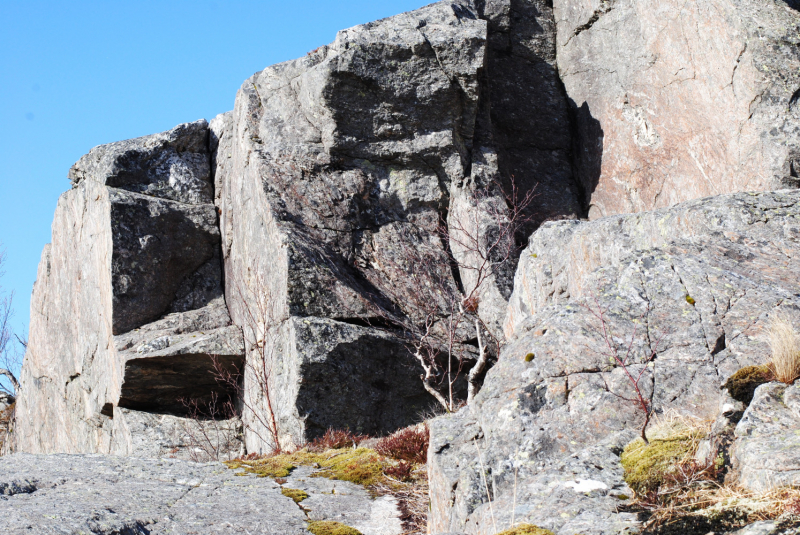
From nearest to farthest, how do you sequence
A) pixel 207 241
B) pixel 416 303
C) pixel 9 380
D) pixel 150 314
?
pixel 416 303, pixel 150 314, pixel 207 241, pixel 9 380

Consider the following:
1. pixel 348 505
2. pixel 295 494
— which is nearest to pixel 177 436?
pixel 295 494

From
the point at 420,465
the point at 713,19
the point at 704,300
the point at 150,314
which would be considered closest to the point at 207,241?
the point at 150,314

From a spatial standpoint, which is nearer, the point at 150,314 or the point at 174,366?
the point at 174,366

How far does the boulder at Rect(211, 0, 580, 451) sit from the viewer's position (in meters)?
14.0

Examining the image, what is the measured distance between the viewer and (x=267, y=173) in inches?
612

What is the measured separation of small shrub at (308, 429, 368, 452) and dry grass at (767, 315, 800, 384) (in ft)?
23.4

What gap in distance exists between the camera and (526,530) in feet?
14.7

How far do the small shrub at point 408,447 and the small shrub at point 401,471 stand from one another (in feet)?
1.09

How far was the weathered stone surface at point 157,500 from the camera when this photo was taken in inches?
223

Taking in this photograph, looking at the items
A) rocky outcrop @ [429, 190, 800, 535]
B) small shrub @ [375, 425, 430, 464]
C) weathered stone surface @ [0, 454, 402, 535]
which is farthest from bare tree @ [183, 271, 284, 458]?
rocky outcrop @ [429, 190, 800, 535]

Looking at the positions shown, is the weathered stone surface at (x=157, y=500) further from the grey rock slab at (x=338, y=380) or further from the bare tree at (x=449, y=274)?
the bare tree at (x=449, y=274)

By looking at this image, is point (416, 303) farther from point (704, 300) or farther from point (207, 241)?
point (704, 300)

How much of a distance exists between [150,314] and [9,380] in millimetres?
14647

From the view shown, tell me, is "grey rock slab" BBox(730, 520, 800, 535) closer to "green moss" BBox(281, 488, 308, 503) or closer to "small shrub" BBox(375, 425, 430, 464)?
"green moss" BBox(281, 488, 308, 503)
